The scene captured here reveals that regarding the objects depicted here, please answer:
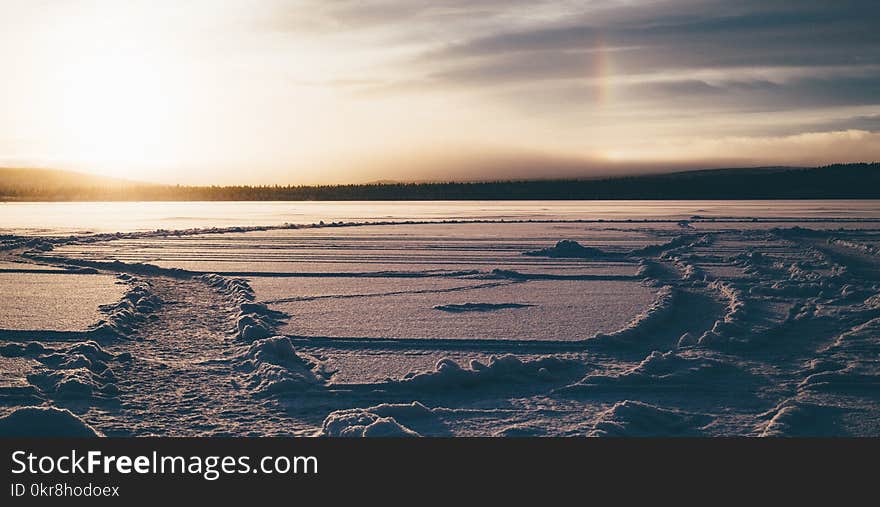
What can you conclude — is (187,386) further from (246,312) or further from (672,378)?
(672,378)

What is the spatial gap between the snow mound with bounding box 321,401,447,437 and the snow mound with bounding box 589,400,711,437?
0.89 m

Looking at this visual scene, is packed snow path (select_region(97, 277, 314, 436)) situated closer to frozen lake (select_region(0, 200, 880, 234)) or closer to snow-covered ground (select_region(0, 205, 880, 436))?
snow-covered ground (select_region(0, 205, 880, 436))

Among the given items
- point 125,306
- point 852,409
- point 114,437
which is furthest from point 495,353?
point 125,306

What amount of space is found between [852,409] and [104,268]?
1064cm

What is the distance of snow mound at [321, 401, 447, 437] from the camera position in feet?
11.6

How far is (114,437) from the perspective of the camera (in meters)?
3.54

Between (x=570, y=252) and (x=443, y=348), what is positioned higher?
(x=570, y=252)

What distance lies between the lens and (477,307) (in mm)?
7477

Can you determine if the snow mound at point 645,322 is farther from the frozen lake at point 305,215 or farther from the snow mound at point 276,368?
the frozen lake at point 305,215

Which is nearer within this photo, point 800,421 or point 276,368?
point 800,421

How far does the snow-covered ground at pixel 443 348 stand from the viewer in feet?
12.8

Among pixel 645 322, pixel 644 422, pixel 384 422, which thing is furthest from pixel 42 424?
pixel 645 322

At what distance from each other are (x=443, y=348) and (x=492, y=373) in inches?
33.9

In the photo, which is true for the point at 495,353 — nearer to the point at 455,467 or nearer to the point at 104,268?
the point at 455,467
